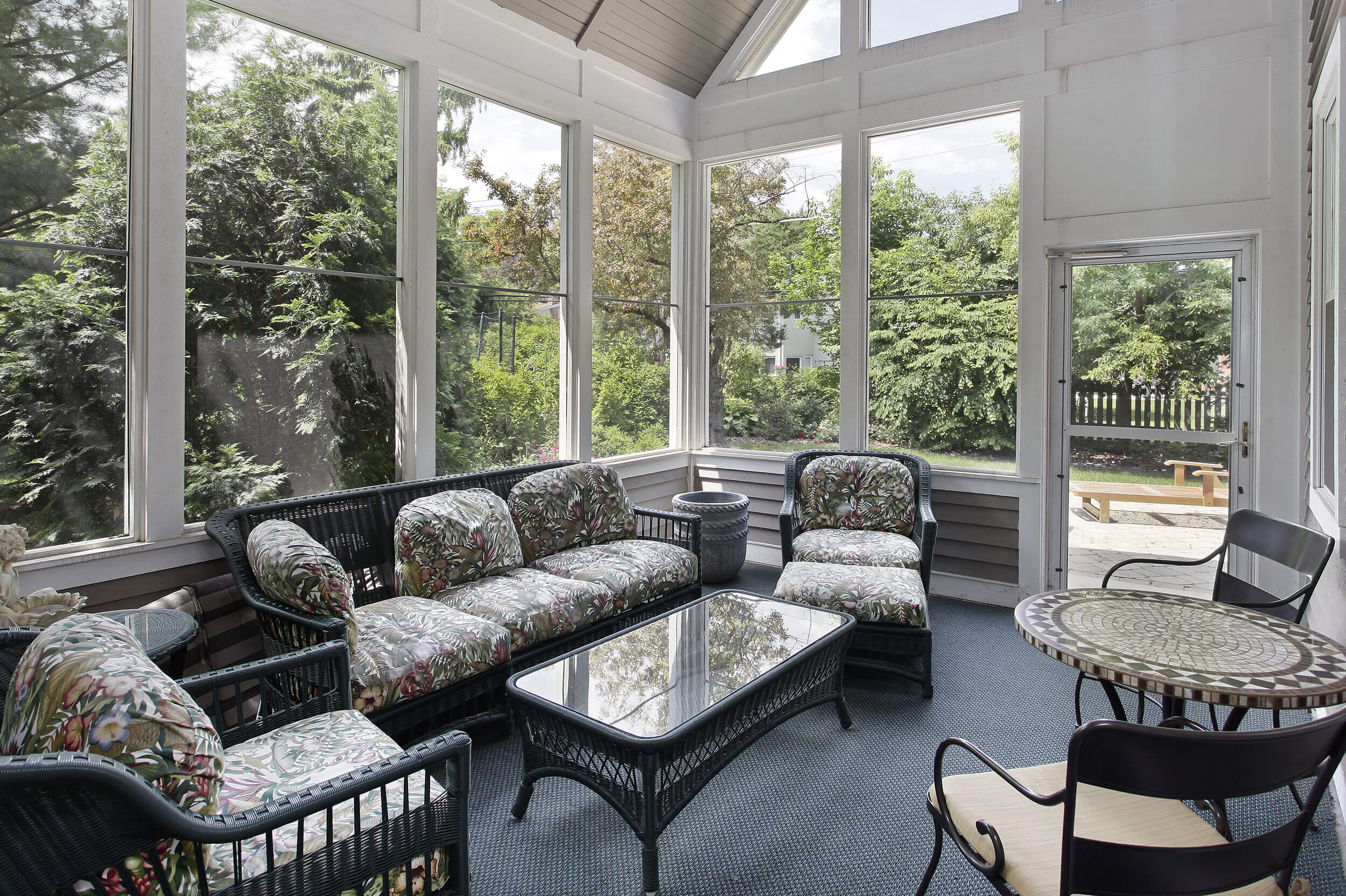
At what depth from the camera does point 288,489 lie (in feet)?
10.9

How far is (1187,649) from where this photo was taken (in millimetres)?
2029

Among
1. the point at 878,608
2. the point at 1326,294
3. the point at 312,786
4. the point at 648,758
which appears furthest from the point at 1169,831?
the point at 1326,294

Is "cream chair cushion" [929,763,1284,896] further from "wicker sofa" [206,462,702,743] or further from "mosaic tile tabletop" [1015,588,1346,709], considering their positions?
"wicker sofa" [206,462,702,743]

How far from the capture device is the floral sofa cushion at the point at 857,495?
4492 millimetres

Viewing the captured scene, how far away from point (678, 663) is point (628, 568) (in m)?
1.10

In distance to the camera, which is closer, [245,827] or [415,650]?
[245,827]

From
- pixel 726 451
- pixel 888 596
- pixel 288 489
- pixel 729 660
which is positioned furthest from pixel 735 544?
pixel 288 489

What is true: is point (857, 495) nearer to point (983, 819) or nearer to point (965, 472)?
point (965, 472)

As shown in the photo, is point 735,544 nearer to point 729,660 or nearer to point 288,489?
point 729,660

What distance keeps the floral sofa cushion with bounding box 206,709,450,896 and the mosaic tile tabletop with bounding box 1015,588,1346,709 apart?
1.66 m

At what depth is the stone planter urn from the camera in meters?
5.03

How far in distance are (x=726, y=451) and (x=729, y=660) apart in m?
3.28

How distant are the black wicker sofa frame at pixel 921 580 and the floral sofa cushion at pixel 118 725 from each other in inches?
106

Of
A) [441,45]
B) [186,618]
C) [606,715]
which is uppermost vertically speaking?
[441,45]
